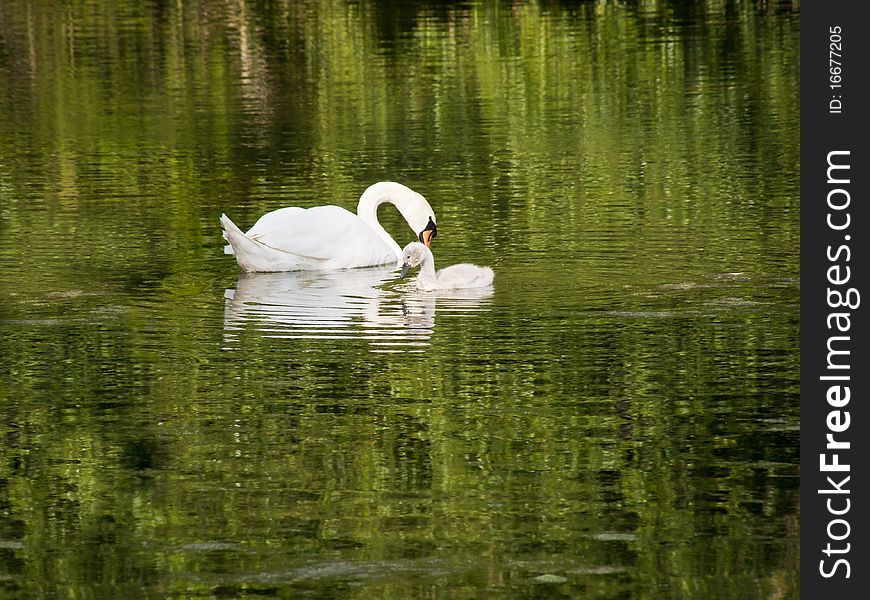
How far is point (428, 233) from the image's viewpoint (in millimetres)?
16359

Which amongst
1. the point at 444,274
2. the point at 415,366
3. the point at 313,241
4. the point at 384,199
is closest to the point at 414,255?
the point at 444,274

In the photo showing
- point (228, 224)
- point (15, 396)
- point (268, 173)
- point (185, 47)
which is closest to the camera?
point (15, 396)

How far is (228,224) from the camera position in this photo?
1503 cm

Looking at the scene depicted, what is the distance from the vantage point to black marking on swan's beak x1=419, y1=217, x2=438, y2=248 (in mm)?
16328

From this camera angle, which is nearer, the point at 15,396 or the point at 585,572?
the point at 585,572

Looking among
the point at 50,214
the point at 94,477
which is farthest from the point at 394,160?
the point at 94,477

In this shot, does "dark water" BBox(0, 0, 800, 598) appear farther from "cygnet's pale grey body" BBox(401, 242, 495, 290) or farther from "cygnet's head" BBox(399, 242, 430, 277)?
"cygnet's head" BBox(399, 242, 430, 277)

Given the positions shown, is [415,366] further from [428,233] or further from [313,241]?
[428,233]

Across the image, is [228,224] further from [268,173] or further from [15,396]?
[268,173]

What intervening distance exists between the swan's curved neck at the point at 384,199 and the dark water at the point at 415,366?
0.69 metres

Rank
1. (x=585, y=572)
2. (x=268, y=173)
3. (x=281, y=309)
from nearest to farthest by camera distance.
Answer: (x=585, y=572)
(x=281, y=309)
(x=268, y=173)

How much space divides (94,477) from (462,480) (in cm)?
179

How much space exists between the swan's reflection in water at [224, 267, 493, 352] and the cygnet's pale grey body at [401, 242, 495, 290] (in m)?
0.07

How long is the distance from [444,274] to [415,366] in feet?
9.12
